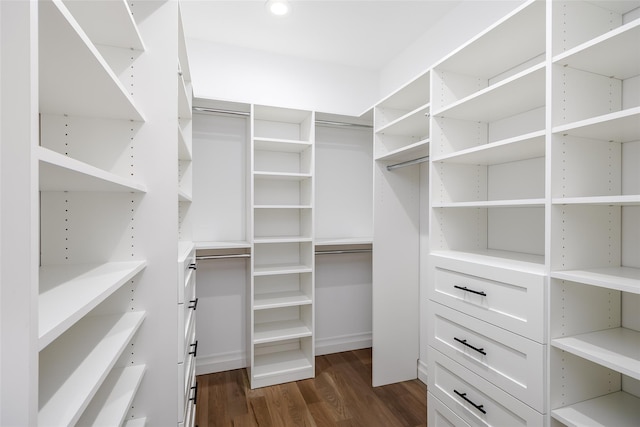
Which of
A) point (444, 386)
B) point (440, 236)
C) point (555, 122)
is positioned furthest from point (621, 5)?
point (444, 386)

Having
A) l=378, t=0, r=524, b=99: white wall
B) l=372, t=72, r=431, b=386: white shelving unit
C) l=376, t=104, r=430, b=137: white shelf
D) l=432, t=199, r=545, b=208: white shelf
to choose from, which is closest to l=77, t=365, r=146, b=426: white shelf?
l=432, t=199, r=545, b=208: white shelf

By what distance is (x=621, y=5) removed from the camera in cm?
121

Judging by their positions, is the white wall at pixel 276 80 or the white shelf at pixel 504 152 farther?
the white wall at pixel 276 80

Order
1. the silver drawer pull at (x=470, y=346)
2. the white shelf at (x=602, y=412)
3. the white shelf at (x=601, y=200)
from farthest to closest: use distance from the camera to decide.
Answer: the silver drawer pull at (x=470, y=346) < the white shelf at (x=602, y=412) < the white shelf at (x=601, y=200)

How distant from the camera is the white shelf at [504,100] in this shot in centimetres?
128

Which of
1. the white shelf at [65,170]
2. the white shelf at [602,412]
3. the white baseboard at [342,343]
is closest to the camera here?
the white shelf at [65,170]

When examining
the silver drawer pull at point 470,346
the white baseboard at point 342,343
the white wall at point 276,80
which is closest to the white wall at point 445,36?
the white wall at point 276,80

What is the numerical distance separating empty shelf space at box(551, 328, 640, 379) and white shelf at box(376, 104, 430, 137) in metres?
1.37

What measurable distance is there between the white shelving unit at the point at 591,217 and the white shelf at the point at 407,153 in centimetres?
84

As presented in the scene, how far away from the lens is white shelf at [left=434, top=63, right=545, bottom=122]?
50.3 inches

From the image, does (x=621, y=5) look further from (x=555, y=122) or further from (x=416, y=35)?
(x=416, y=35)

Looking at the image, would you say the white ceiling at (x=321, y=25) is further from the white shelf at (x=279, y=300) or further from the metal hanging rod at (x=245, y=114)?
the white shelf at (x=279, y=300)

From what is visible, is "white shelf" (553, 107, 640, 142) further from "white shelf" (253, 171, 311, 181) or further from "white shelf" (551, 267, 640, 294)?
"white shelf" (253, 171, 311, 181)

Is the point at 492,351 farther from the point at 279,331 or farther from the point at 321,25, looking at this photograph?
the point at 321,25
